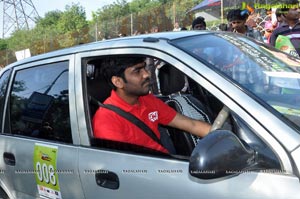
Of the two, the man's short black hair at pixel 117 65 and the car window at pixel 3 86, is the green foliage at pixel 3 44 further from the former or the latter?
the man's short black hair at pixel 117 65

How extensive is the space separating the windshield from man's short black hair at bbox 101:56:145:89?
0.42m

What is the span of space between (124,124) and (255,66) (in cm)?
84

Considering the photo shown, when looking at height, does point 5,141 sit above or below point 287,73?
below

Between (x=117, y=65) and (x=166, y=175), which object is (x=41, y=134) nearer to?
(x=117, y=65)

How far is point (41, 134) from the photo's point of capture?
109 inches

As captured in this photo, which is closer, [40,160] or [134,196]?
[134,196]

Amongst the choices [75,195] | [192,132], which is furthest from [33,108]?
[192,132]

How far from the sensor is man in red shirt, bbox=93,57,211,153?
2.42m

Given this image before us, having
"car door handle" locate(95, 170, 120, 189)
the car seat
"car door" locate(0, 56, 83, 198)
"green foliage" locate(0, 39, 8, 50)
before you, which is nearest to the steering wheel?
the car seat

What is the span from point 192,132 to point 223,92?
877mm

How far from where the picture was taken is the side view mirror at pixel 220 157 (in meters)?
1.67

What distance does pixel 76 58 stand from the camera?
8.40 ft

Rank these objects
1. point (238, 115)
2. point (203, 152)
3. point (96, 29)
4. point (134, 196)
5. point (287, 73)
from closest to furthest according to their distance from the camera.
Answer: point (203, 152), point (238, 115), point (134, 196), point (287, 73), point (96, 29)

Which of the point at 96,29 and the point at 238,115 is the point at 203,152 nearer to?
the point at 238,115
